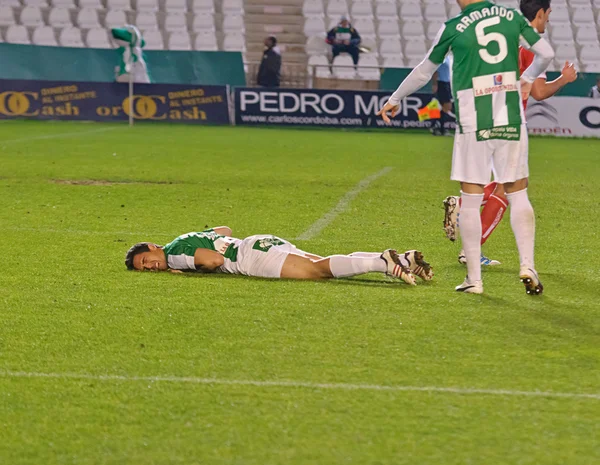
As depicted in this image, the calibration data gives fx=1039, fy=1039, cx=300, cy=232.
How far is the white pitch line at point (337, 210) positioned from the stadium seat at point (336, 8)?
17.1 metres

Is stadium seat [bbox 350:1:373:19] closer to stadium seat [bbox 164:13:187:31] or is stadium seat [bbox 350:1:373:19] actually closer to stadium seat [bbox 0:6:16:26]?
stadium seat [bbox 164:13:187:31]

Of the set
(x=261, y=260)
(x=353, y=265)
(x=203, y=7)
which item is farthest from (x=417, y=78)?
(x=203, y=7)

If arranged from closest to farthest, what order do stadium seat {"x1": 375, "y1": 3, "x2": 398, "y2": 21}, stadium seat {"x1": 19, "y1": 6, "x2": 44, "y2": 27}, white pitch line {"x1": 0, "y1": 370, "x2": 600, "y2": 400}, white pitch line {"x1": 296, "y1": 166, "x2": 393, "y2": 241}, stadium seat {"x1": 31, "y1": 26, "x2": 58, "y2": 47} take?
white pitch line {"x1": 0, "y1": 370, "x2": 600, "y2": 400}, white pitch line {"x1": 296, "y1": 166, "x2": 393, "y2": 241}, stadium seat {"x1": 31, "y1": 26, "x2": 58, "y2": 47}, stadium seat {"x1": 19, "y1": 6, "x2": 44, "y2": 27}, stadium seat {"x1": 375, "y1": 3, "x2": 398, "y2": 21}

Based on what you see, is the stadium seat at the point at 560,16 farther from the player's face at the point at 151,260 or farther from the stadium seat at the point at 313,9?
the player's face at the point at 151,260

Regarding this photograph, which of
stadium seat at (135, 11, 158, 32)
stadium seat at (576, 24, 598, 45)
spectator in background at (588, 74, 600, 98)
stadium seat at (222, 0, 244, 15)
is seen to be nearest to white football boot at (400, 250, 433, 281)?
spectator in background at (588, 74, 600, 98)

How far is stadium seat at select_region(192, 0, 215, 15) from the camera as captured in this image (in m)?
30.0

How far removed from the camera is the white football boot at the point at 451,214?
7094 millimetres

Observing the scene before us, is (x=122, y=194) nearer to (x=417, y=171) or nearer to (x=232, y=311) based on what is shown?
(x=417, y=171)

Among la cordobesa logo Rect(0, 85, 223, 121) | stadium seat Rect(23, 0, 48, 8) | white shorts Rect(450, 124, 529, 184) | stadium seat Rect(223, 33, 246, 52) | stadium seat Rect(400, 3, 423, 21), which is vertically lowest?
white shorts Rect(450, 124, 529, 184)

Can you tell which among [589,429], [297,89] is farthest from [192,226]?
[297,89]

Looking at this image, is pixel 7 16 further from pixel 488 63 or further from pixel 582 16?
pixel 488 63

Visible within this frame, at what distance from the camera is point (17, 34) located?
2869 cm

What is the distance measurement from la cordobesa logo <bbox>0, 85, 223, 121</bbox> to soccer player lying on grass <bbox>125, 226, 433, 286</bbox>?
17991mm

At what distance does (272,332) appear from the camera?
500cm
